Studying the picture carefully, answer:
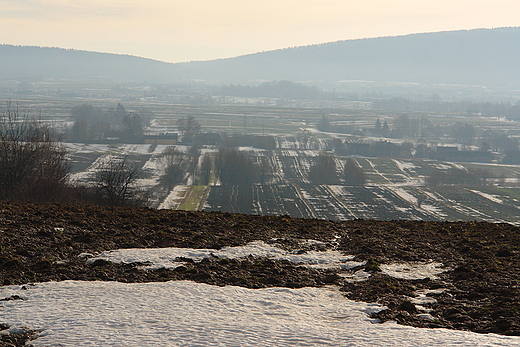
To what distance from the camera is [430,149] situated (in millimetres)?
79688

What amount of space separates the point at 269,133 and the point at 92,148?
3677 centimetres

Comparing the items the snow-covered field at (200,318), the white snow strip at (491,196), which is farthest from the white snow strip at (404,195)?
the snow-covered field at (200,318)

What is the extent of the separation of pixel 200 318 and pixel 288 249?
13.7 ft

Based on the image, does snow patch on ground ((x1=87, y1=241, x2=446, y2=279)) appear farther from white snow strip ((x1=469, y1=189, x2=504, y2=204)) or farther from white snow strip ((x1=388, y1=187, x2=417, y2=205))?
white snow strip ((x1=469, y1=189, x2=504, y2=204))

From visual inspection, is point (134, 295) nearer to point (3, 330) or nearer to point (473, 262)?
point (3, 330)

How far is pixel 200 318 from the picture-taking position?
6656 mm

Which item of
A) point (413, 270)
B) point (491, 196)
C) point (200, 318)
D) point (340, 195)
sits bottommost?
point (340, 195)

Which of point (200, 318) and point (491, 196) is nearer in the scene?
point (200, 318)

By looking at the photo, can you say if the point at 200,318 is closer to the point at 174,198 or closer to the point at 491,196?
the point at 174,198

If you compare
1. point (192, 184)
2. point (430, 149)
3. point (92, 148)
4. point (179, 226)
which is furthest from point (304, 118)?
point (179, 226)

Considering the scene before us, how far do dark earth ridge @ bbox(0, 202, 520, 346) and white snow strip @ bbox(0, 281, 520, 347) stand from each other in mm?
383

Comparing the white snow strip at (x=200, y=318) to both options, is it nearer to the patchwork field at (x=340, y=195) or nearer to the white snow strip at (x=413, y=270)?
the white snow strip at (x=413, y=270)

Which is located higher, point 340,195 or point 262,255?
Answer: point 262,255

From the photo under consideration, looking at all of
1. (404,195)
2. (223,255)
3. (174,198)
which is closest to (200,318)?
(223,255)
